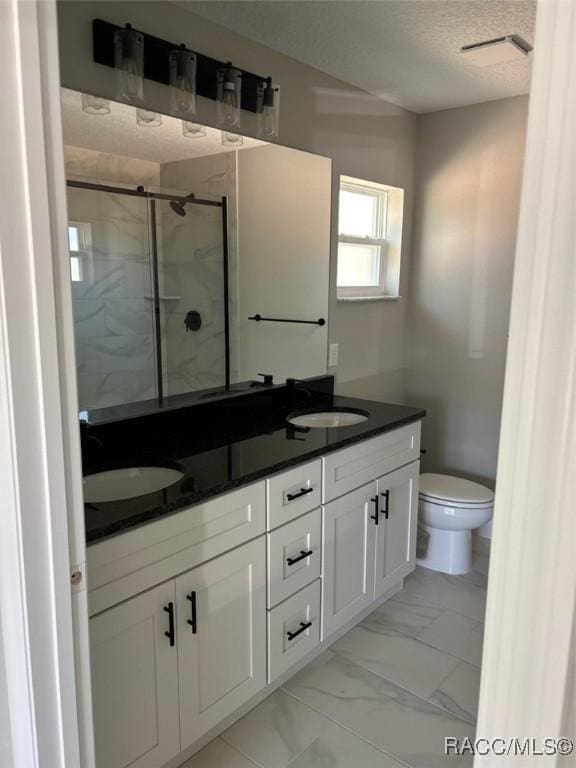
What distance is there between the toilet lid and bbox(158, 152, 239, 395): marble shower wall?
3.96 feet

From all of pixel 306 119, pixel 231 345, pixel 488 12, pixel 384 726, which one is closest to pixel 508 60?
pixel 488 12

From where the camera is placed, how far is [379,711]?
6.71ft

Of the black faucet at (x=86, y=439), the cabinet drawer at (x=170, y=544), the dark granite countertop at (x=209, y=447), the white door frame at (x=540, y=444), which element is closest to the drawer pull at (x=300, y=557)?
the cabinet drawer at (x=170, y=544)

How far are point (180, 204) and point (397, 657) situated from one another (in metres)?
1.98

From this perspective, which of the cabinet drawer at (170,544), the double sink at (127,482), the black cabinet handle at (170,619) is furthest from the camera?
the double sink at (127,482)

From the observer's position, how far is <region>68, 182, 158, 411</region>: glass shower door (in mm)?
1907

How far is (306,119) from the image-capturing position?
260 cm

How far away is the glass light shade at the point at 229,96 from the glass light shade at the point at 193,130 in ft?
0.31

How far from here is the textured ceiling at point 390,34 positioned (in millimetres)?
1995

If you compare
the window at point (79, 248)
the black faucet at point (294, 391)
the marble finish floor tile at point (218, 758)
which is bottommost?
the marble finish floor tile at point (218, 758)

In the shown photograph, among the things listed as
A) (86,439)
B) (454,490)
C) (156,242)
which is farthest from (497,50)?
(86,439)

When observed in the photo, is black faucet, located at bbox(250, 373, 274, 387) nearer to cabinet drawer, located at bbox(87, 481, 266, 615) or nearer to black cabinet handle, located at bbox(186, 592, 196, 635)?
cabinet drawer, located at bbox(87, 481, 266, 615)

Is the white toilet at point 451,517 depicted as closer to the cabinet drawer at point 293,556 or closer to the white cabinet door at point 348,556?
the white cabinet door at point 348,556

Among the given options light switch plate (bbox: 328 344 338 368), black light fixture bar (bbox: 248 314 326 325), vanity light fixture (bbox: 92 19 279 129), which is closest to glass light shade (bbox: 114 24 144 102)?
vanity light fixture (bbox: 92 19 279 129)
